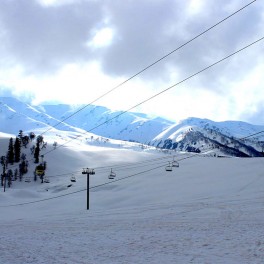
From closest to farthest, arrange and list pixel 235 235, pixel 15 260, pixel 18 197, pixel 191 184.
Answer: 1. pixel 15 260
2. pixel 235 235
3. pixel 191 184
4. pixel 18 197

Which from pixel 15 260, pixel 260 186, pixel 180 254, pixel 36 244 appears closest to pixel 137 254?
pixel 180 254

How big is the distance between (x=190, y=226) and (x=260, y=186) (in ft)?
172

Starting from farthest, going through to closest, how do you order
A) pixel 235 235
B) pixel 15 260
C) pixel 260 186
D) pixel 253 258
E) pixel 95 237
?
pixel 260 186 < pixel 95 237 < pixel 235 235 < pixel 15 260 < pixel 253 258

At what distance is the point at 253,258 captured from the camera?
54.2 feet

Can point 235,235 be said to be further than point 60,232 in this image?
No

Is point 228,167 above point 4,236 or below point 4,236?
above

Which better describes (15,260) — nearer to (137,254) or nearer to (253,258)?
(137,254)

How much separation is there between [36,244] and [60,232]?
18.9 feet

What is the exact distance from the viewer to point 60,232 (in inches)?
1129

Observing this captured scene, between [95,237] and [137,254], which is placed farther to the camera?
[95,237]

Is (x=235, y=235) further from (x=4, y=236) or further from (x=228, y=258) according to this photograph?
(x=4, y=236)

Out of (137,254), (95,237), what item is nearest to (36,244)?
(95,237)

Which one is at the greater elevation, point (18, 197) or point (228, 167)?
point (228, 167)

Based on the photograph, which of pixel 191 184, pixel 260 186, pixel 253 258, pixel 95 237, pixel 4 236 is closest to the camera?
pixel 253 258
